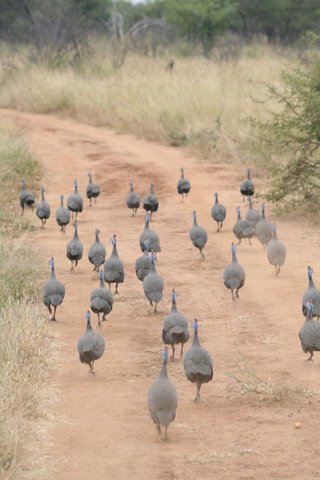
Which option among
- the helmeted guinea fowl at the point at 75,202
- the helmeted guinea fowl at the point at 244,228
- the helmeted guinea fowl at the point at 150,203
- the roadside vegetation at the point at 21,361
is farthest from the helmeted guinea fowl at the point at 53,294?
the helmeted guinea fowl at the point at 150,203

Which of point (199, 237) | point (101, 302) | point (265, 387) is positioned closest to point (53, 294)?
point (101, 302)

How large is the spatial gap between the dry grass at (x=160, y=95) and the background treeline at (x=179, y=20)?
1947 mm

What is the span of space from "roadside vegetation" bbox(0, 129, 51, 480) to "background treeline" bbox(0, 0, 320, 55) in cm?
2134

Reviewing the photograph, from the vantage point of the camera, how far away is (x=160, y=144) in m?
22.3

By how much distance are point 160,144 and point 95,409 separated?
49.4 feet

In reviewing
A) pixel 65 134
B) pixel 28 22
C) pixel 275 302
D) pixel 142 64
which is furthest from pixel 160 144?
pixel 28 22

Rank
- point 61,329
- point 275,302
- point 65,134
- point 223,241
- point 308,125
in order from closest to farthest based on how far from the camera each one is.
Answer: point 61,329 → point 275,302 → point 223,241 → point 308,125 → point 65,134

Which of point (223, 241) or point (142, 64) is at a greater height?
point (223, 241)

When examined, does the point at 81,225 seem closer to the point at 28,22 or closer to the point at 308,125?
the point at 308,125

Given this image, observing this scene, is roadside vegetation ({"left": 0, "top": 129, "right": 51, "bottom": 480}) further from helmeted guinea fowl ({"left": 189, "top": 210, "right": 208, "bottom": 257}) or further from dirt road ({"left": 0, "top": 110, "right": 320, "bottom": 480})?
helmeted guinea fowl ({"left": 189, "top": 210, "right": 208, "bottom": 257})

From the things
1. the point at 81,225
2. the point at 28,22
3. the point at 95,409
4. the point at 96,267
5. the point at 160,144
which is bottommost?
the point at 28,22

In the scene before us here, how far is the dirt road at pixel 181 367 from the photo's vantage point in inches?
260

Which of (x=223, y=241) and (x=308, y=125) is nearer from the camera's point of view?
(x=223, y=241)

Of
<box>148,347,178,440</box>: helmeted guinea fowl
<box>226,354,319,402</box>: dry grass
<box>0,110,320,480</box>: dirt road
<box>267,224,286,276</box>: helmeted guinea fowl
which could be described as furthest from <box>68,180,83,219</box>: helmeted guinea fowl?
<box>148,347,178,440</box>: helmeted guinea fowl
